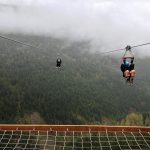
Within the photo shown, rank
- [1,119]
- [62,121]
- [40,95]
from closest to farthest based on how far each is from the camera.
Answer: [1,119] < [62,121] < [40,95]

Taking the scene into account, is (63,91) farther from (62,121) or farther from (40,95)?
(62,121)

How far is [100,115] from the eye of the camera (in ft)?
554

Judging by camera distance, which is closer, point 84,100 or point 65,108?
point 65,108

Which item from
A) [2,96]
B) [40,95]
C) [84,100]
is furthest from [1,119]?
[84,100]

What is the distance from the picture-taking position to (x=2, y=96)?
164 m

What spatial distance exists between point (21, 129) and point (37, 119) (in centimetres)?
13615

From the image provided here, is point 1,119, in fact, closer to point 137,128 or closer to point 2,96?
point 2,96

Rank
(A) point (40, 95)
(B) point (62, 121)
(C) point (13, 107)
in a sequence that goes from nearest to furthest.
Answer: (B) point (62, 121) → (C) point (13, 107) → (A) point (40, 95)

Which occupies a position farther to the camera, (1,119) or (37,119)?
(37,119)

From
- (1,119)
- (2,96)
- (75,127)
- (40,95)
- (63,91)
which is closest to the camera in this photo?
(75,127)

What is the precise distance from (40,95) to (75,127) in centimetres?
17042

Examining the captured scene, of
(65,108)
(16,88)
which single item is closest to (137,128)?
(65,108)

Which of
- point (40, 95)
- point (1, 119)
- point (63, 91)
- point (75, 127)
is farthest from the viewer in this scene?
point (63, 91)

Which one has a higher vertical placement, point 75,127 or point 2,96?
point 75,127
